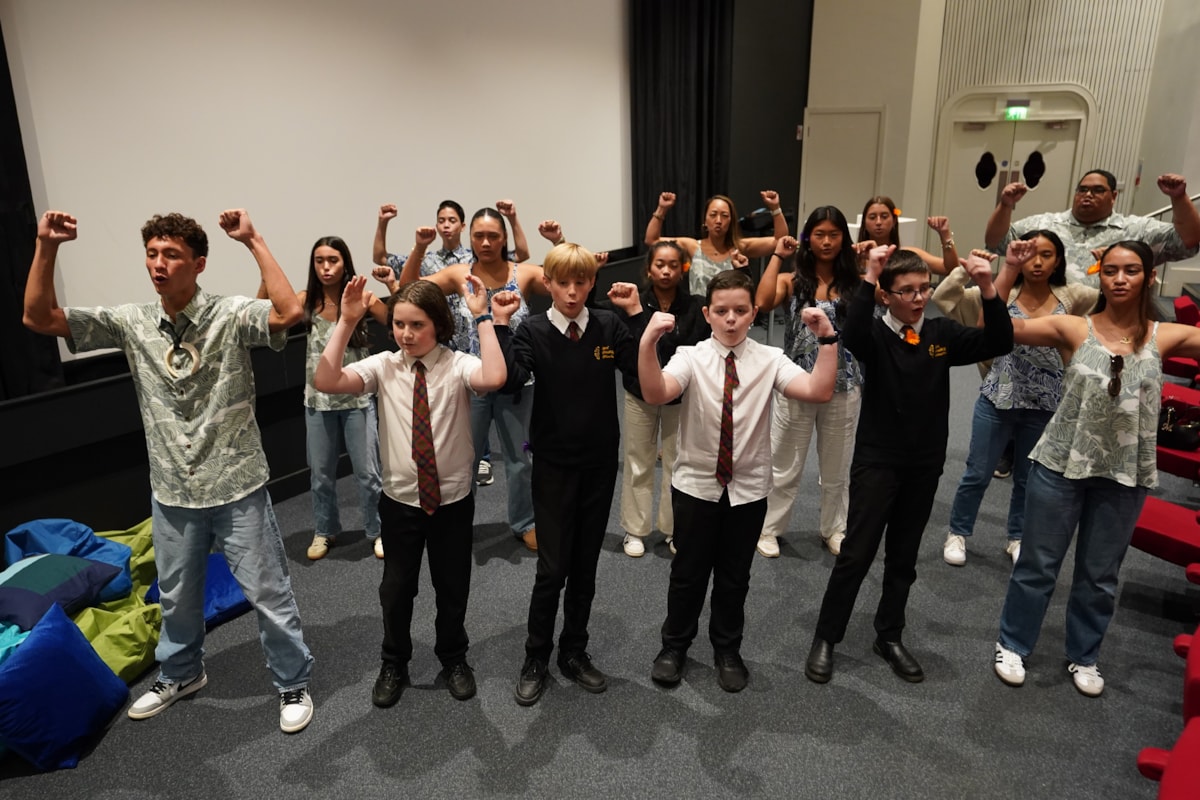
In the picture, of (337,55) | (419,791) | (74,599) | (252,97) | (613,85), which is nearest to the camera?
(419,791)

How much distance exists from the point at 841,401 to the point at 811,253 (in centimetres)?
64

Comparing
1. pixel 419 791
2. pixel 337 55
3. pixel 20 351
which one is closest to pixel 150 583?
pixel 20 351

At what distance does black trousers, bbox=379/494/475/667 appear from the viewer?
8.41ft

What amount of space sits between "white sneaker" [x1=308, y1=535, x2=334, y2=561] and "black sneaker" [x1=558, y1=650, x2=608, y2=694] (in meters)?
1.49

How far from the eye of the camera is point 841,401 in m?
3.42

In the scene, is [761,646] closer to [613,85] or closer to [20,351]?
[20,351]

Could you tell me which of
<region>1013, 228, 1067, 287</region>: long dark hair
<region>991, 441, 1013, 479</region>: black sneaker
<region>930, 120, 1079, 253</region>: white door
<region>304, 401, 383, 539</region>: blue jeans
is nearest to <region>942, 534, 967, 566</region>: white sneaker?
<region>991, 441, 1013, 479</region>: black sneaker

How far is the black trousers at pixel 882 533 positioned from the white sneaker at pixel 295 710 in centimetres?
181

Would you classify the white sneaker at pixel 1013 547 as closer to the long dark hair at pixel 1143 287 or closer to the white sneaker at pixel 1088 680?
the white sneaker at pixel 1088 680

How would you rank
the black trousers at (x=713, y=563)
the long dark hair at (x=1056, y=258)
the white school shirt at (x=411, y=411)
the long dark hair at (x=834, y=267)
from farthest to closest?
the long dark hair at (x=834, y=267), the long dark hair at (x=1056, y=258), the black trousers at (x=713, y=563), the white school shirt at (x=411, y=411)

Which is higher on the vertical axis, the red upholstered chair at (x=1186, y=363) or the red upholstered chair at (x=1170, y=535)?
the red upholstered chair at (x=1186, y=363)

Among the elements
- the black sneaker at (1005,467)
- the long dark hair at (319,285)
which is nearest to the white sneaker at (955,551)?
the black sneaker at (1005,467)

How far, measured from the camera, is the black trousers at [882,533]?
2.64 m

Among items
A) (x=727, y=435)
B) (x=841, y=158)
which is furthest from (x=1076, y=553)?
(x=841, y=158)
